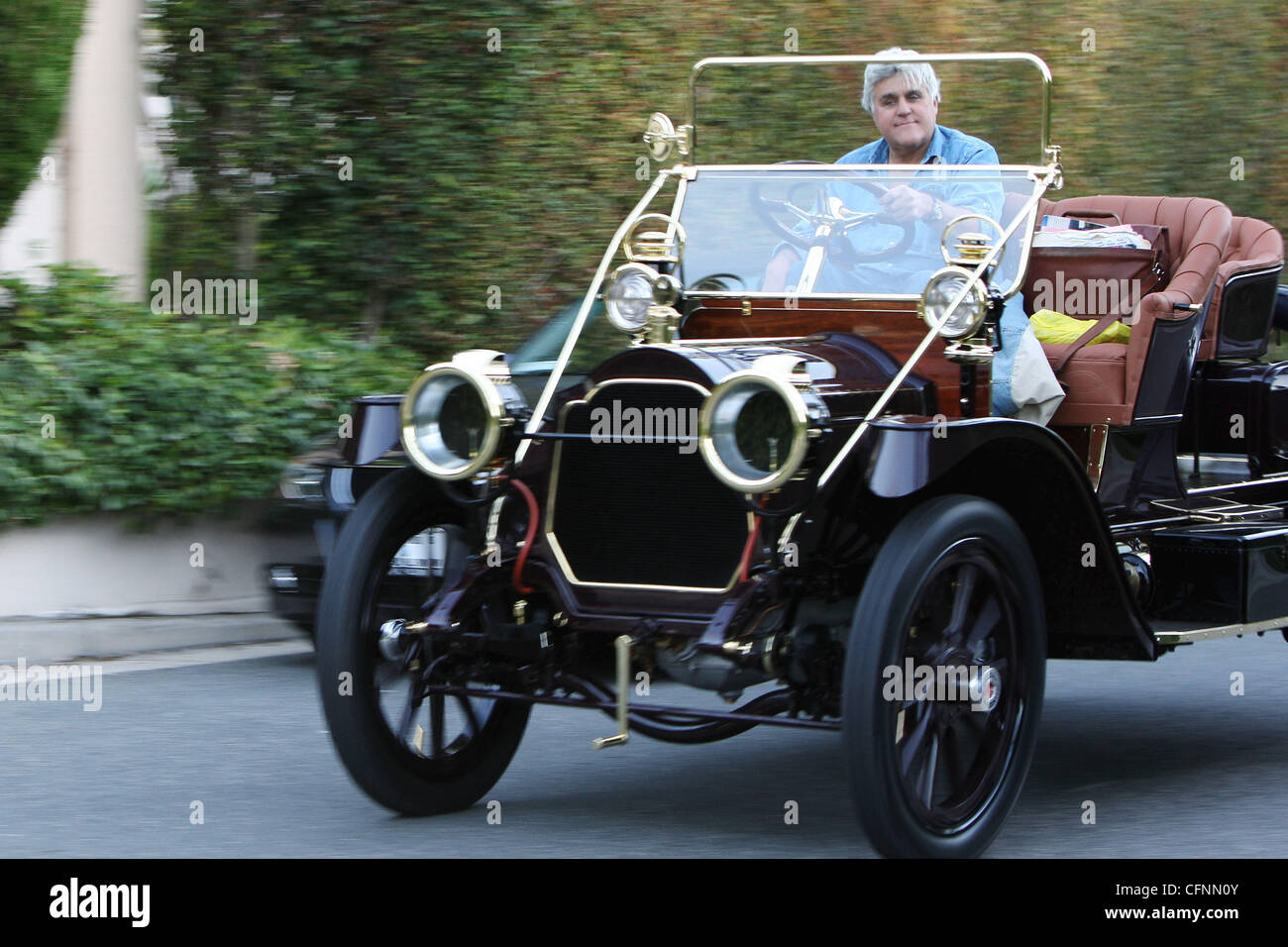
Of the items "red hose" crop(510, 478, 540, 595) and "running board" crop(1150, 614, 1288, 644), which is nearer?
"red hose" crop(510, 478, 540, 595)

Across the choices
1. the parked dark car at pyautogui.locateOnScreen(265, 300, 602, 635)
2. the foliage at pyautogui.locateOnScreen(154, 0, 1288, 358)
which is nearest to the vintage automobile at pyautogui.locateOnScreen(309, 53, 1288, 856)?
the parked dark car at pyautogui.locateOnScreen(265, 300, 602, 635)

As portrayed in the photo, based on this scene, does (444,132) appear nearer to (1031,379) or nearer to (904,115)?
(904,115)

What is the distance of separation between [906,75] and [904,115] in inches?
6.3

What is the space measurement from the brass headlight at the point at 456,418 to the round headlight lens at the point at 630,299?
27.2 inches

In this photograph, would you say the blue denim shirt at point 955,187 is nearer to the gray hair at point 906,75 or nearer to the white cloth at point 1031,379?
the gray hair at point 906,75

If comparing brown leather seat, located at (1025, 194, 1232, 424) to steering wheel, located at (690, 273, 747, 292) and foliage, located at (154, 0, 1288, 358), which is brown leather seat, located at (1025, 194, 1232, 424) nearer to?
steering wheel, located at (690, 273, 747, 292)

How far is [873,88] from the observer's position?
20.0 feet

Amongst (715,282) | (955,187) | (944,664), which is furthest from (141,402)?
(944,664)

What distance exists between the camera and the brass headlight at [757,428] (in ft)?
14.6

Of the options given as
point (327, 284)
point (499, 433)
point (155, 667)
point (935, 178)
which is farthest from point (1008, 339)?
point (327, 284)

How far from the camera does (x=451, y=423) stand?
4902 millimetres

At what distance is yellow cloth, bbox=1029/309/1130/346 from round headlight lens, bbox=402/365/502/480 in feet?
6.65

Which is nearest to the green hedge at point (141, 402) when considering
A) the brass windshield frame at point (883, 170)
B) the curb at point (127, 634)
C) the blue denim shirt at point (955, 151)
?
the curb at point (127, 634)

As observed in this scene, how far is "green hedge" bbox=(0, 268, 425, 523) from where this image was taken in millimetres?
8008
